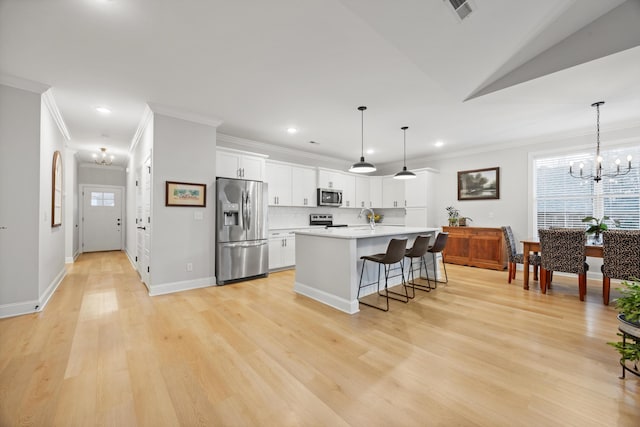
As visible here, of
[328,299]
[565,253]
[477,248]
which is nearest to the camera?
[328,299]

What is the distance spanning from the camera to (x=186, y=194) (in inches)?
152

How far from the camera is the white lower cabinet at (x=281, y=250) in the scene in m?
5.04

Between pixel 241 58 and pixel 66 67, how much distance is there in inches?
71.5

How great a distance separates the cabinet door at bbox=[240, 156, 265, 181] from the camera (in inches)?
184

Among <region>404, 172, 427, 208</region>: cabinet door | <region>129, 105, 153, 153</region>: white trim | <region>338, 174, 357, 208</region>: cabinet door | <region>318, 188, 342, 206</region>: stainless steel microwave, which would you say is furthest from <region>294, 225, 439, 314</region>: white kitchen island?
<region>338, 174, 357, 208</region>: cabinet door

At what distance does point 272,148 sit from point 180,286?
10.8 feet

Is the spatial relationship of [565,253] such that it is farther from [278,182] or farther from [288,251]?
[278,182]

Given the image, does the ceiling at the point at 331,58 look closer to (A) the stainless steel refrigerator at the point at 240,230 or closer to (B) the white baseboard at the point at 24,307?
(A) the stainless steel refrigerator at the point at 240,230

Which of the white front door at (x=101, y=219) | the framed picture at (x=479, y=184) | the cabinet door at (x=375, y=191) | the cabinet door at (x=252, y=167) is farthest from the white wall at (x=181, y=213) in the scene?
the white front door at (x=101, y=219)

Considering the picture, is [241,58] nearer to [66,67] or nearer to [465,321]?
[66,67]

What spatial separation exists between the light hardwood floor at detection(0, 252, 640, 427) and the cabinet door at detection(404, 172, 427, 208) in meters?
3.34

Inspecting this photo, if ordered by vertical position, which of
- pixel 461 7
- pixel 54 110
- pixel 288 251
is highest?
pixel 461 7

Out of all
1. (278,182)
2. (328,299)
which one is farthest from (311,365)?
(278,182)

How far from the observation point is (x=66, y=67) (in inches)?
105
